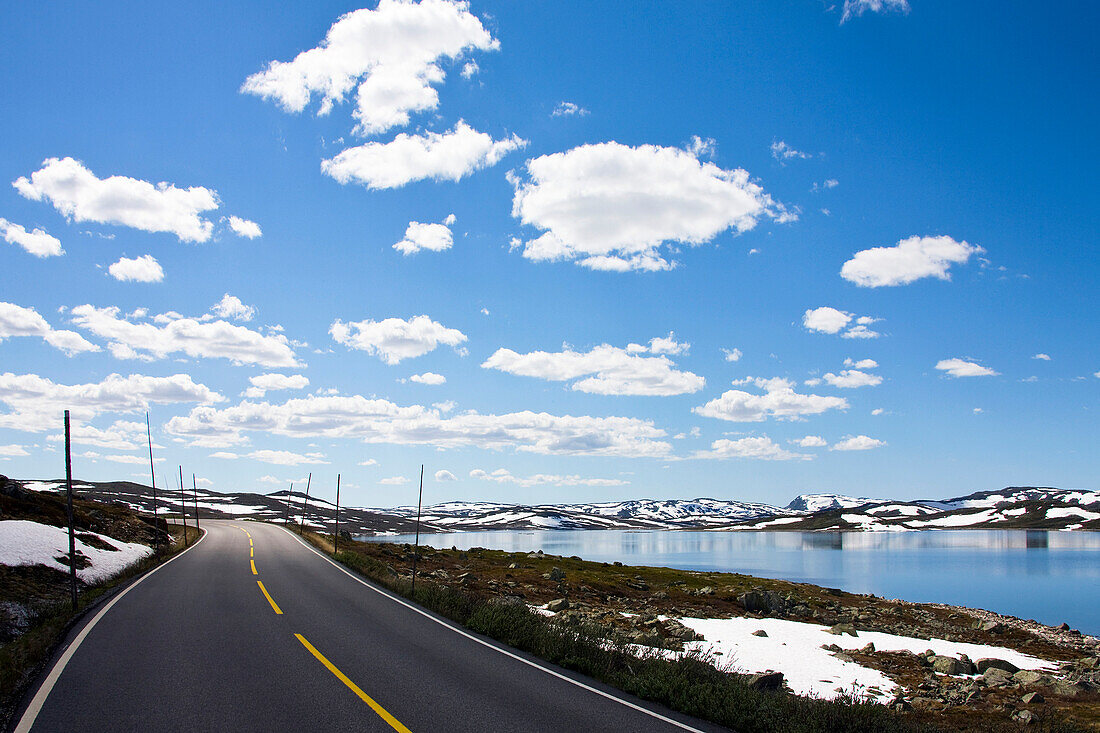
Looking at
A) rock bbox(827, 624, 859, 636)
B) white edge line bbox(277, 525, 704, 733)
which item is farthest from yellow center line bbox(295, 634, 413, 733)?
rock bbox(827, 624, 859, 636)

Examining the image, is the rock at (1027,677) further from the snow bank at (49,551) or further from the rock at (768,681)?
the snow bank at (49,551)

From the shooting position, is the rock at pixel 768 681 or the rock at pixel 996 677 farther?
the rock at pixel 996 677

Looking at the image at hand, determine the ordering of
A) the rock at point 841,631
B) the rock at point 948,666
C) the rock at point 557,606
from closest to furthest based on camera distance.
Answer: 1. the rock at point 948,666
2. the rock at point 557,606
3. the rock at point 841,631

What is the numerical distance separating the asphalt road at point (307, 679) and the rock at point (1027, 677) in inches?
811

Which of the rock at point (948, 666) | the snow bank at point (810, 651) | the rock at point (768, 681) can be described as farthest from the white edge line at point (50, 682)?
the rock at point (948, 666)

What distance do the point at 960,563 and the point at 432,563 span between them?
91.0 metres

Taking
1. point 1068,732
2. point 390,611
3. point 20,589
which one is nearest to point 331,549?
point 20,589

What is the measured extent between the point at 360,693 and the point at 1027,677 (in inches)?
1010

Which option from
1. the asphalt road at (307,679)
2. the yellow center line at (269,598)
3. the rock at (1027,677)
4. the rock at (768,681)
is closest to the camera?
the asphalt road at (307,679)

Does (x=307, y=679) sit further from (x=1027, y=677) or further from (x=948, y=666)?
(x=1027, y=677)

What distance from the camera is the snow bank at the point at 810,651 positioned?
70.2 ft

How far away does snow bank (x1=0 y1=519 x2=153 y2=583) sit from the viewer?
25.2 metres

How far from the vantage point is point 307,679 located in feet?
37.1

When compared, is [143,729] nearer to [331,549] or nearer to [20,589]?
[20,589]
